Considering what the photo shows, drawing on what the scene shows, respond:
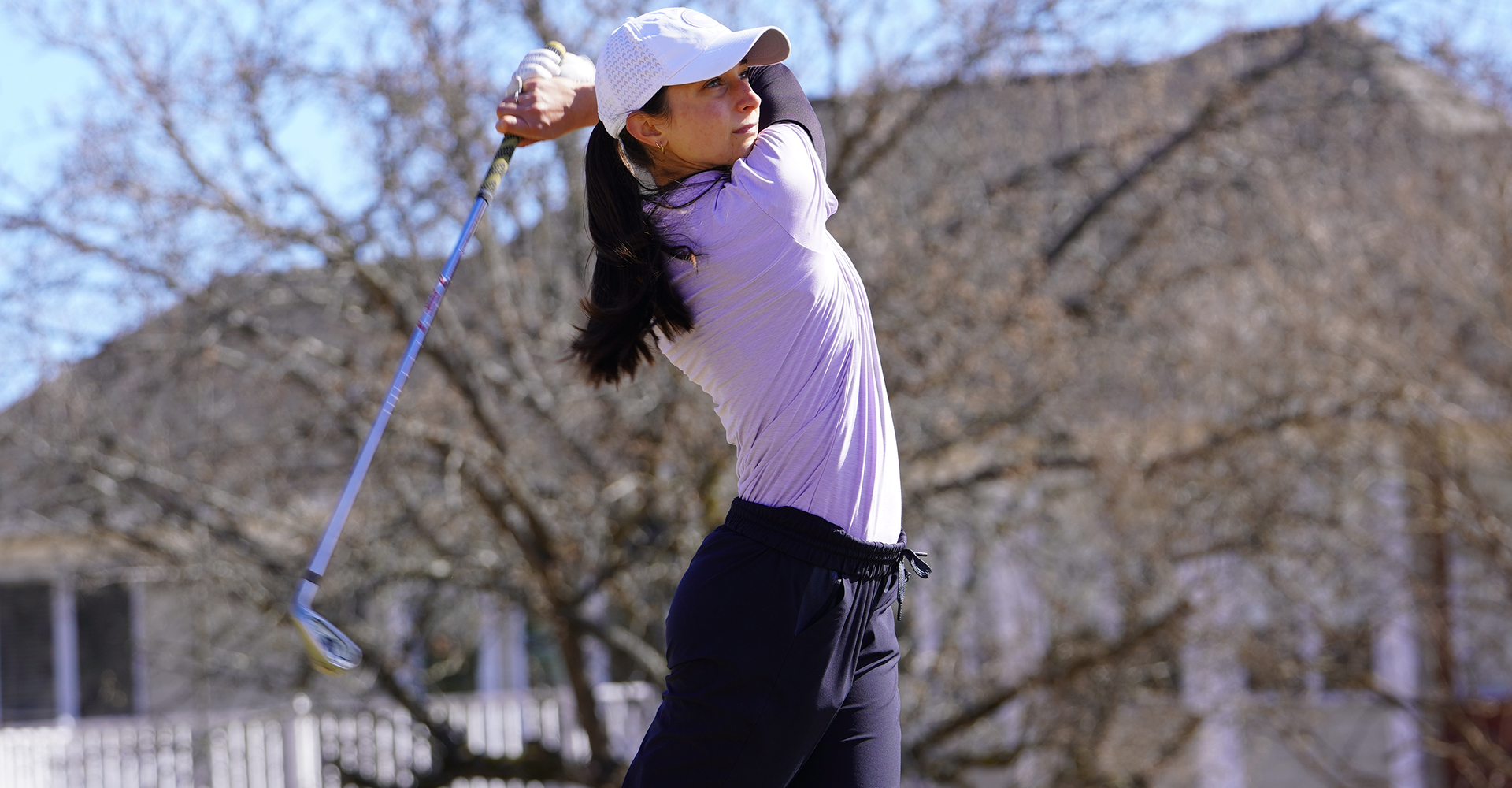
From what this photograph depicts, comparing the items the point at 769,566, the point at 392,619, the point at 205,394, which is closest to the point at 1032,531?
the point at 392,619

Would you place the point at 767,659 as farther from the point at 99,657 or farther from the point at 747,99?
the point at 99,657

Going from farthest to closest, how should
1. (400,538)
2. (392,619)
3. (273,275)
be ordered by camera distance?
(392,619), (400,538), (273,275)

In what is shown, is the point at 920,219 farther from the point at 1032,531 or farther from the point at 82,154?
the point at 82,154

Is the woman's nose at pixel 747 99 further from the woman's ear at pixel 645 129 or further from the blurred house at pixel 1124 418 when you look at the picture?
the blurred house at pixel 1124 418

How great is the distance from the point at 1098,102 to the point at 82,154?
210 inches

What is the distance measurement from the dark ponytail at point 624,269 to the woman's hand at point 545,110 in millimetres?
246

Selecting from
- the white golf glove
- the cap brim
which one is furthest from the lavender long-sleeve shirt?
the white golf glove

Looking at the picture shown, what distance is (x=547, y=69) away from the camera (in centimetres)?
273

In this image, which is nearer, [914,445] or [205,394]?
[914,445]

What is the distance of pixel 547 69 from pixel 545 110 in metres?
0.12

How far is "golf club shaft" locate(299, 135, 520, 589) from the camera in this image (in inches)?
89.6

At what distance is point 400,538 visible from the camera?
8.22m

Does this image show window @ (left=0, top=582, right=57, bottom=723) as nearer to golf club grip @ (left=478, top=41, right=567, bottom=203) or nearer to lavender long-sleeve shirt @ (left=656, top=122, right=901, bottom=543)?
golf club grip @ (left=478, top=41, right=567, bottom=203)

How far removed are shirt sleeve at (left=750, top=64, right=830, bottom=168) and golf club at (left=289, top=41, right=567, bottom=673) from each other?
49cm
